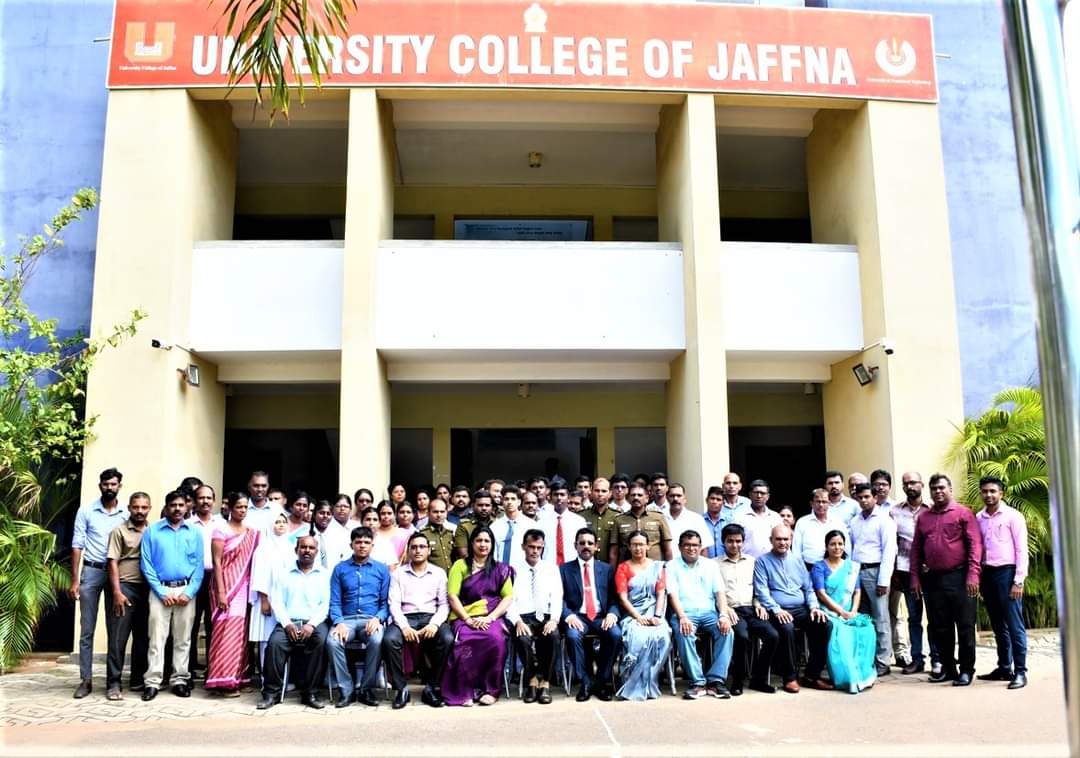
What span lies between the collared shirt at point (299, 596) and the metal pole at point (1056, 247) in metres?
5.75

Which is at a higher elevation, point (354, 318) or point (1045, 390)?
point (354, 318)

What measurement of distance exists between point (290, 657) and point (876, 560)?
5118 mm

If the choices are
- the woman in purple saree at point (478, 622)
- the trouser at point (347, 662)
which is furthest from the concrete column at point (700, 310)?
the trouser at point (347, 662)

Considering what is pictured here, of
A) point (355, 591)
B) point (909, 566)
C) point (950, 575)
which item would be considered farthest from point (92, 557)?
point (950, 575)

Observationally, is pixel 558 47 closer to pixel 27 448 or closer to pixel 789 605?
pixel 789 605

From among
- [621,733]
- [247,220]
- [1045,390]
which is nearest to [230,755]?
[621,733]

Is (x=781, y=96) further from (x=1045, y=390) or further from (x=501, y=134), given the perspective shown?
(x=1045, y=390)

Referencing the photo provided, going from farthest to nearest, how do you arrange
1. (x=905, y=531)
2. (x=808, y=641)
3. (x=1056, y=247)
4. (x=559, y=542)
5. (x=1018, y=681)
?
(x=559, y=542)
(x=905, y=531)
(x=808, y=641)
(x=1018, y=681)
(x=1056, y=247)

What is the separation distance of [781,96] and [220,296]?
282 inches

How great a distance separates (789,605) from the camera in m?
7.83

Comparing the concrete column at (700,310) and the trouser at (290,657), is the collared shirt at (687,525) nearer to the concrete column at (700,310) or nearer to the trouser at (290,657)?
the concrete column at (700,310)

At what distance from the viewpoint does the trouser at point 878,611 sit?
8266 millimetres

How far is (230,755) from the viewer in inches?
221

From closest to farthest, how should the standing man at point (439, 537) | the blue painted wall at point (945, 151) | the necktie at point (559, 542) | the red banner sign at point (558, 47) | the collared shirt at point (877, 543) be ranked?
1. the standing man at point (439, 537)
2. the collared shirt at point (877, 543)
3. the necktie at point (559, 542)
4. the red banner sign at point (558, 47)
5. the blue painted wall at point (945, 151)
